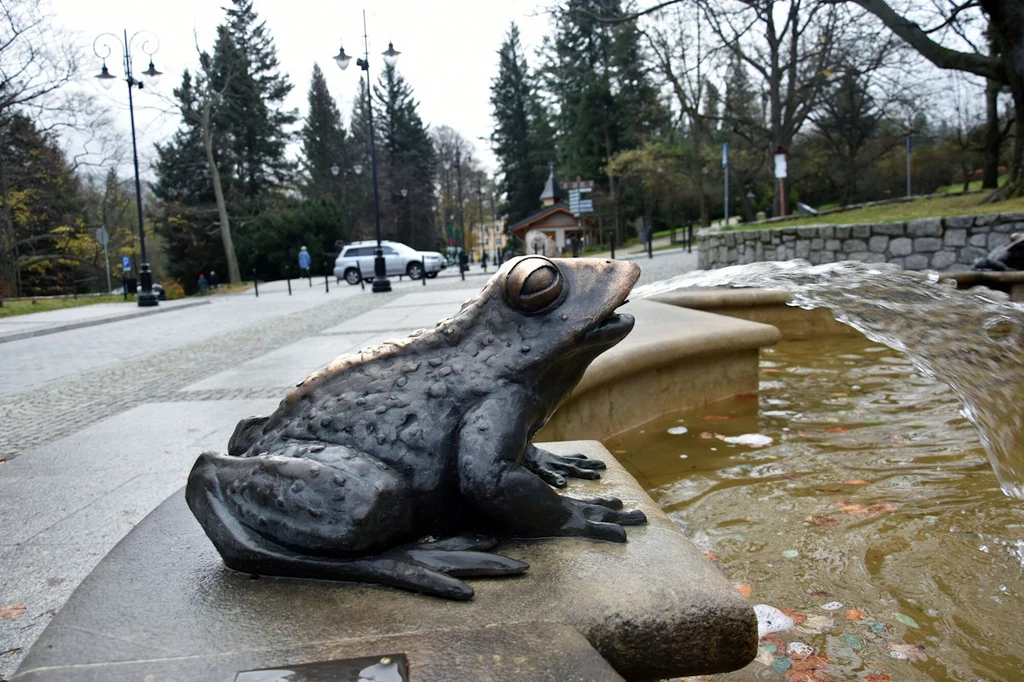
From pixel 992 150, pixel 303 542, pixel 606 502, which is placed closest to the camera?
pixel 303 542

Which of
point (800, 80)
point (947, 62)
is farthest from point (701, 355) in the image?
point (800, 80)

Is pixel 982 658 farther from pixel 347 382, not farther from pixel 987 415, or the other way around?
pixel 347 382

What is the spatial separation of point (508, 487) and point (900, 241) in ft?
45.3

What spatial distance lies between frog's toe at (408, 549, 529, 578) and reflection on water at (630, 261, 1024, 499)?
326 centimetres

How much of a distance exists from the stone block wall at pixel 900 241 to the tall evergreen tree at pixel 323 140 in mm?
50636

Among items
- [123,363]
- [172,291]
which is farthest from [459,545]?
[172,291]

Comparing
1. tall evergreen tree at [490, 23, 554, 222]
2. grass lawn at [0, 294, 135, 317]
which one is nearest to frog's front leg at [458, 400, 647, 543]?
grass lawn at [0, 294, 135, 317]

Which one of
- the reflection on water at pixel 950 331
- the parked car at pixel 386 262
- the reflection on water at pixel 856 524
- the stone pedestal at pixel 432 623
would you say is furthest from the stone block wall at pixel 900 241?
the parked car at pixel 386 262

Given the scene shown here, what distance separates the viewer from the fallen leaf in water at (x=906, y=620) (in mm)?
2678

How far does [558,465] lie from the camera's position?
103 inches

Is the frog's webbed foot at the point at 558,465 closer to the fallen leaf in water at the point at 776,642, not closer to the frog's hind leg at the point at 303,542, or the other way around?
the frog's hind leg at the point at 303,542

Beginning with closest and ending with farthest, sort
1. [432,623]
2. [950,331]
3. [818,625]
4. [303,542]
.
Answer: [432,623] → [303,542] → [818,625] → [950,331]

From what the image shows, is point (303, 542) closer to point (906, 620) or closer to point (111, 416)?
point (906, 620)

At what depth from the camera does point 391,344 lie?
7.13 feet
